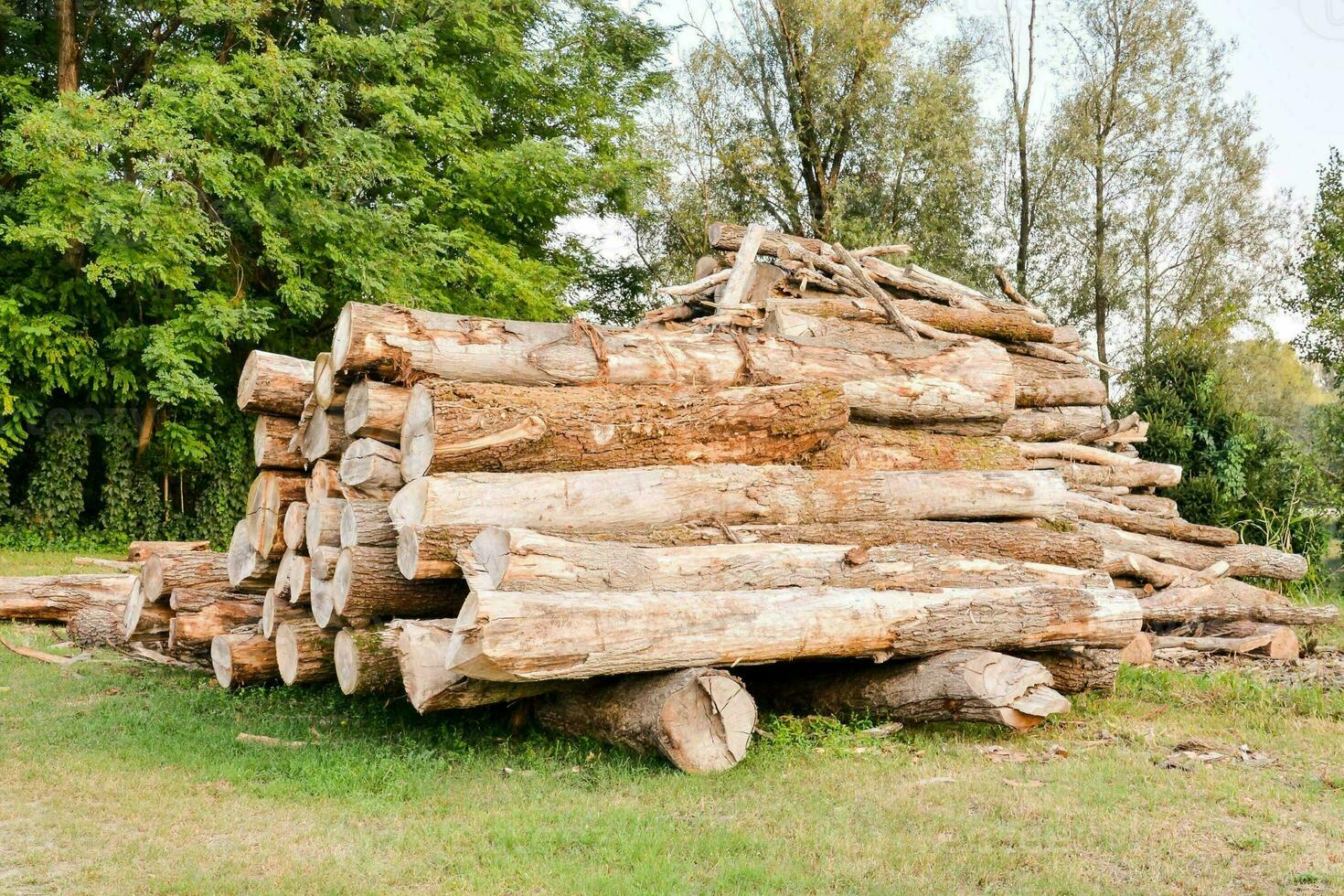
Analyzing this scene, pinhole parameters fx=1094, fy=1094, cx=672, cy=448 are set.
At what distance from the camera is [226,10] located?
16.4 meters

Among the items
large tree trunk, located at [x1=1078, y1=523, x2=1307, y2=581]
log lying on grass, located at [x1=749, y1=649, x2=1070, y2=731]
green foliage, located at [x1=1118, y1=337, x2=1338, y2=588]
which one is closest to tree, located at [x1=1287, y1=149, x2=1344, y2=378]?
green foliage, located at [x1=1118, y1=337, x2=1338, y2=588]

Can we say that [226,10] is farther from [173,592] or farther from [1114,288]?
[1114,288]

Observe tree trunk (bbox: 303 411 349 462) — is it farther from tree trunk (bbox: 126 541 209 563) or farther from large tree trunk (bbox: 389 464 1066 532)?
tree trunk (bbox: 126 541 209 563)

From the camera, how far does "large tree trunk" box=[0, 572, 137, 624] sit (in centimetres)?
1122

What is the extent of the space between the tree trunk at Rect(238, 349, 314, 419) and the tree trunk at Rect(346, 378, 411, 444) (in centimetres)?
100

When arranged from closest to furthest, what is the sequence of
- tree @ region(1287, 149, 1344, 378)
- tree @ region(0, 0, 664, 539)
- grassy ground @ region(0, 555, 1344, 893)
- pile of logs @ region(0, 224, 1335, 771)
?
grassy ground @ region(0, 555, 1344, 893), pile of logs @ region(0, 224, 1335, 771), tree @ region(0, 0, 664, 539), tree @ region(1287, 149, 1344, 378)

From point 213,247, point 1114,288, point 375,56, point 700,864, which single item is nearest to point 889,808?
point 700,864

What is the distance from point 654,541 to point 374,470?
187cm

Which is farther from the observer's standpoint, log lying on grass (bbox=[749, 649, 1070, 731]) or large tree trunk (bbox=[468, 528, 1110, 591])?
log lying on grass (bbox=[749, 649, 1070, 731])

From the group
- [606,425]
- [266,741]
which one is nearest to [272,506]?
[266,741]

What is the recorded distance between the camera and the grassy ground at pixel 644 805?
14.8ft

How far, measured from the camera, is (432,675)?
6090 mm

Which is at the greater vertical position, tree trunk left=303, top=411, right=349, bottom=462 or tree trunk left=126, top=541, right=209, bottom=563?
tree trunk left=303, top=411, right=349, bottom=462

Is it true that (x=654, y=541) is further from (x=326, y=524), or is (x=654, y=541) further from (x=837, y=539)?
(x=326, y=524)
